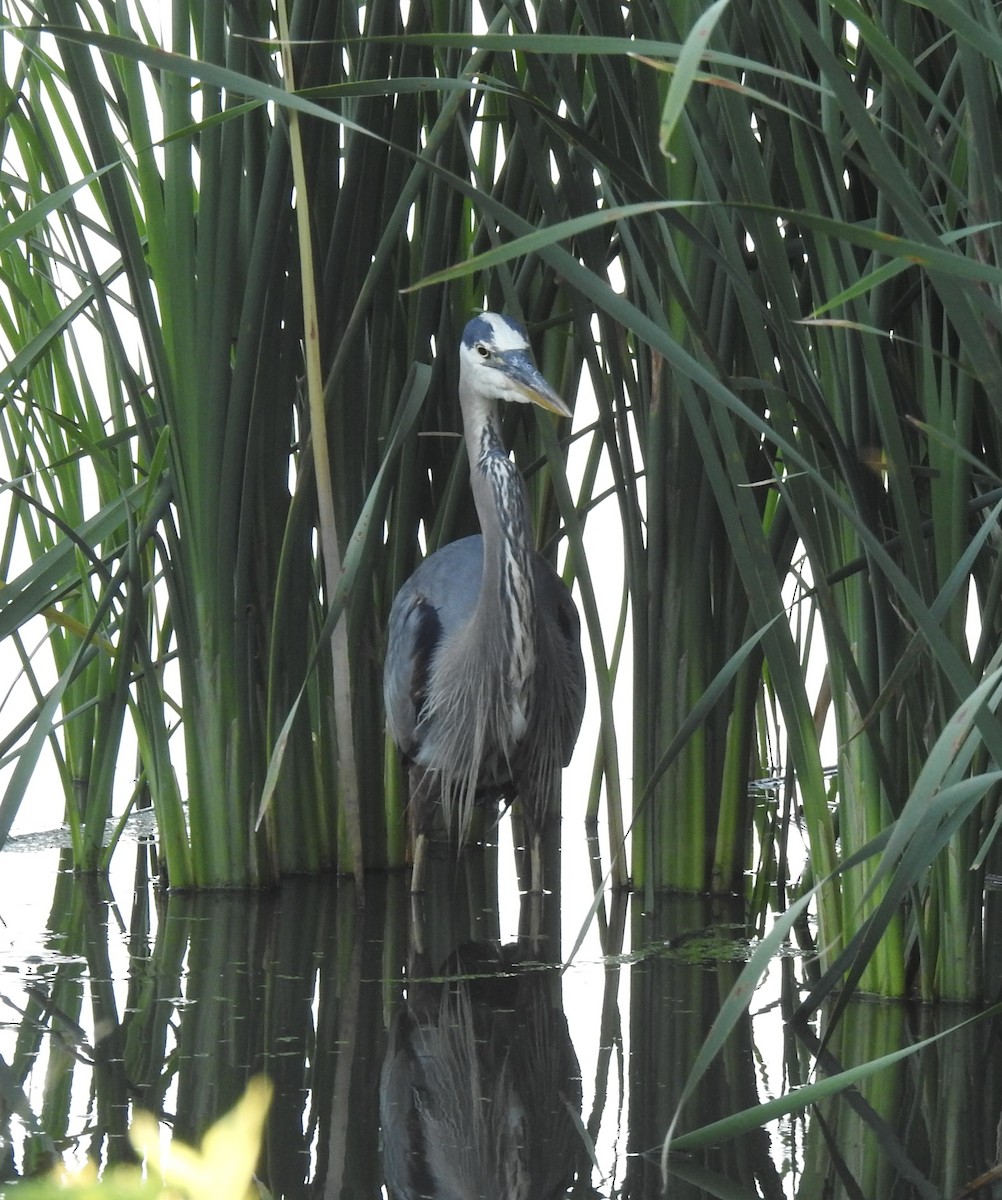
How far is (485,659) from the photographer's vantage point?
2443mm

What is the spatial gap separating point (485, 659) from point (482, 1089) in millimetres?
1035

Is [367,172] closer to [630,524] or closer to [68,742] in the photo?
[630,524]

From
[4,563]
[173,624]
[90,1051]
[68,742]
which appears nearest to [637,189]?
[90,1051]

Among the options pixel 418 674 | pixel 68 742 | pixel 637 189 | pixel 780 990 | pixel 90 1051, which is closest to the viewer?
pixel 637 189

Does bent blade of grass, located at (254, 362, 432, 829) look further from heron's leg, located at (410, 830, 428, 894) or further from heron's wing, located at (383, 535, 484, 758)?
heron's leg, located at (410, 830, 428, 894)

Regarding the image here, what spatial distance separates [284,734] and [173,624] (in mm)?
784

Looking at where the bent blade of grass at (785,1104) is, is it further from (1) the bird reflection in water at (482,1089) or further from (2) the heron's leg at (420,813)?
(2) the heron's leg at (420,813)

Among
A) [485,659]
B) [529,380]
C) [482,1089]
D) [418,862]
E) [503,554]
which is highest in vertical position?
[529,380]

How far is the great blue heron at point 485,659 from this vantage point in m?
2.37

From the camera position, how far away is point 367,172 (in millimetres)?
2295

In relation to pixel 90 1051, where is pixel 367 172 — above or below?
above

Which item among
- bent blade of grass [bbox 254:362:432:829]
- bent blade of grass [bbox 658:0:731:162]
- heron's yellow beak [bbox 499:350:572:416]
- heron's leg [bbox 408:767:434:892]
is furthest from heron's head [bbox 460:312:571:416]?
bent blade of grass [bbox 658:0:731:162]

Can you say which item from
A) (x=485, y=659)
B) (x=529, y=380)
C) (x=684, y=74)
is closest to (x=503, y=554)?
(x=485, y=659)

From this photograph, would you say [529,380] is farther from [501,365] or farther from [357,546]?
[357,546]
